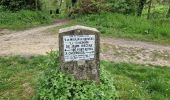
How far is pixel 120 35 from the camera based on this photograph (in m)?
15.0

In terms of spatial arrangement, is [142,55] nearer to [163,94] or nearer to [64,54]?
[163,94]

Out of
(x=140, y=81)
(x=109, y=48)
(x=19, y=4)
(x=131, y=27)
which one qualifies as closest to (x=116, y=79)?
(x=140, y=81)

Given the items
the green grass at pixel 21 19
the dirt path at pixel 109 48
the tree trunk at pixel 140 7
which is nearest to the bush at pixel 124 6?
the tree trunk at pixel 140 7

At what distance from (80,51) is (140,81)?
274 cm

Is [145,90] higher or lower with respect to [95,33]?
lower

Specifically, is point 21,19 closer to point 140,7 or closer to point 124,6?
point 124,6

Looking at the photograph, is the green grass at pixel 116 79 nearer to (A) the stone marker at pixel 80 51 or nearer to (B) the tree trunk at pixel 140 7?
(A) the stone marker at pixel 80 51

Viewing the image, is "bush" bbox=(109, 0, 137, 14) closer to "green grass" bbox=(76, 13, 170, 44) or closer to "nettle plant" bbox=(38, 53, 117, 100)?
"green grass" bbox=(76, 13, 170, 44)

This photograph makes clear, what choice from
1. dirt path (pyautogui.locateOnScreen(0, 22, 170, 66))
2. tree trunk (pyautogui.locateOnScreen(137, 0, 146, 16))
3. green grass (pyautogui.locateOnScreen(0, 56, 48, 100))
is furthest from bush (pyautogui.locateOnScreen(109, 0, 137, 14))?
green grass (pyautogui.locateOnScreen(0, 56, 48, 100))

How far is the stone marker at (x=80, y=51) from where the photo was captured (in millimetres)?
6602

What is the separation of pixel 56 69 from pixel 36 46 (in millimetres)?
5956

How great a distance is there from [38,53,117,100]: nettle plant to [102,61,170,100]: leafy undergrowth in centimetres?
96

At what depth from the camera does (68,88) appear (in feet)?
21.1

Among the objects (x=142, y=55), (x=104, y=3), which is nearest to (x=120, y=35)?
(x=142, y=55)
